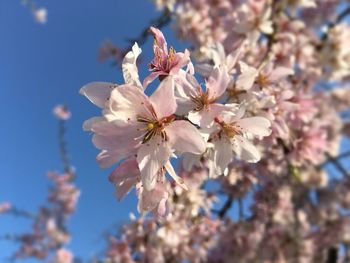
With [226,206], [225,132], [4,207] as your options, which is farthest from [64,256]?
[225,132]

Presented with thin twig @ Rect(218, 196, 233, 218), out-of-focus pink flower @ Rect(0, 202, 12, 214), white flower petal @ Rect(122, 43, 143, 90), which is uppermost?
out-of-focus pink flower @ Rect(0, 202, 12, 214)

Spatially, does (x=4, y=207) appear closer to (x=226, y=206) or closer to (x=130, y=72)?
(x=226, y=206)

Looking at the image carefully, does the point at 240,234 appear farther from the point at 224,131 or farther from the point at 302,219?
the point at 224,131

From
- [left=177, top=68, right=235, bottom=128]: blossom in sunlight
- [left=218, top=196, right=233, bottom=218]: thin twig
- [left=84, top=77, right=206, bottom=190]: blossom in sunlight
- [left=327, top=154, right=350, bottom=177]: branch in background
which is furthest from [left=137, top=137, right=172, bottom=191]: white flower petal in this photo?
[left=327, top=154, right=350, bottom=177]: branch in background

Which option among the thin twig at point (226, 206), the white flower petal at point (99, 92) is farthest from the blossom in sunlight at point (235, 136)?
the thin twig at point (226, 206)

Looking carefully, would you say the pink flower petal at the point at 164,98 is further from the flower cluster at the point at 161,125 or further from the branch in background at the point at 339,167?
the branch in background at the point at 339,167

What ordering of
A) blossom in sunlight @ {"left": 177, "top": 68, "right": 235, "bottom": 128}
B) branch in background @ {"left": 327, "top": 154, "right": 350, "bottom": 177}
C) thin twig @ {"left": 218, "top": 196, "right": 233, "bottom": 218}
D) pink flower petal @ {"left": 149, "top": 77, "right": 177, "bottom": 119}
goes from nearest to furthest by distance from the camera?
pink flower petal @ {"left": 149, "top": 77, "right": 177, "bottom": 119} < blossom in sunlight @ {"left": 177, "top": 68, "right": 235, "bottom": 128} < thin twig @ {"left": 218, "top": 196, "right": 233, "bottom": 218} < branch in background @ {"left": 327, "top": 154, "right": 350, "bottom": 177}

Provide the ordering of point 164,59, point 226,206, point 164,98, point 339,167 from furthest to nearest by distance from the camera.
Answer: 1. point 339,167
2. point 226,206
3. point 164,59
4. point 164,98

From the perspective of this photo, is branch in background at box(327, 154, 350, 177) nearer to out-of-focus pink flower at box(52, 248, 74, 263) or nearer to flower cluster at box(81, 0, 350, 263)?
flower cluster at box(81, 0, 350, 263)
